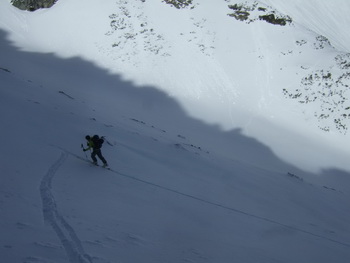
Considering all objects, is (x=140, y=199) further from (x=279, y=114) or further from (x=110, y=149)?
(x=279, y=114)

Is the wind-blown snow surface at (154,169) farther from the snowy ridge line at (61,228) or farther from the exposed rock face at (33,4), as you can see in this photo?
the exposed rock face at (33,4)

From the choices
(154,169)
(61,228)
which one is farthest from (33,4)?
(61,228)

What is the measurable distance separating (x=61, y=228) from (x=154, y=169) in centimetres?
811

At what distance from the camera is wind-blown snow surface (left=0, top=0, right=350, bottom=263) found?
7.79m

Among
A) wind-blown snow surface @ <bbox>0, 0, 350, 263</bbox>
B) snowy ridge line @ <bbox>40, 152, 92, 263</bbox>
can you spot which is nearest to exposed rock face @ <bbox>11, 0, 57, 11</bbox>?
wind-blown snow surface @ <bbox>0, 0, 350, 263</bbox>

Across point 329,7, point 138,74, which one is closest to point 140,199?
point 138,74

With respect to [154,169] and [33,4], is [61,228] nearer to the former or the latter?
[154,169]

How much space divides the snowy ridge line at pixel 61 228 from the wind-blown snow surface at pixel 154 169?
36mm

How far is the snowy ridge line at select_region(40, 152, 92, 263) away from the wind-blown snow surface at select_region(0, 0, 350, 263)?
0.04 m

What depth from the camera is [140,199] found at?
35.9 ft

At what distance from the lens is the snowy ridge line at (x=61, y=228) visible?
635cm

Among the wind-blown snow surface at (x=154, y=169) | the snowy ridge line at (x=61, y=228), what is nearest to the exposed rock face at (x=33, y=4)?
the wind-blown snow surface at (x=154, y=169)

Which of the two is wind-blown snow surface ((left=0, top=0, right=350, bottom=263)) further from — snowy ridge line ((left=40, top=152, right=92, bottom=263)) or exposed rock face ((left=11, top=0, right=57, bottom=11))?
exposed rock face ((left=11, top=0, right=57, bottom=11))

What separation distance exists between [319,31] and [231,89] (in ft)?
66.4
